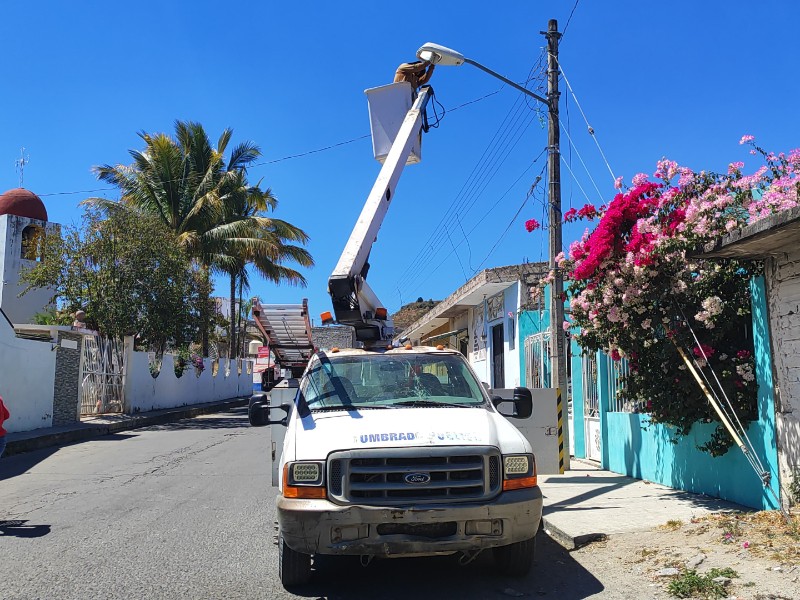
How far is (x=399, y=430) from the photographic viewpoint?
16.5ft

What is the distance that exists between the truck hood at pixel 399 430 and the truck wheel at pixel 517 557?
0.77 metres

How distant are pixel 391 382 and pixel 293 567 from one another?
1728mm

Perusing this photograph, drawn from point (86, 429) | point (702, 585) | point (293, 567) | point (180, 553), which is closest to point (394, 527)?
point (293, 567)

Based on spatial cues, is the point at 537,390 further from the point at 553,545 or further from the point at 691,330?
the point at 553,545

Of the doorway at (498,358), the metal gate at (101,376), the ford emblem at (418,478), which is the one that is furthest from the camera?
the metal gate at (101,376)

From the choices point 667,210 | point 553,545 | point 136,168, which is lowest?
point 553,545

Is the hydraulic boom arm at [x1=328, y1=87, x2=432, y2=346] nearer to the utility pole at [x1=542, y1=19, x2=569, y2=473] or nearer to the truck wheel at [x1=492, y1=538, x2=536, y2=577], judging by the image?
the utility pole at [x1=542, y1=19, x2=569, y2=473]

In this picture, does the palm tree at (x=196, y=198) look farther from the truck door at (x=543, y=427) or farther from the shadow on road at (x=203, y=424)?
the truck door at (x=543, y=427)

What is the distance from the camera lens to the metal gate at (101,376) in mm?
21344

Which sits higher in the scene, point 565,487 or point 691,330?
point 691,330

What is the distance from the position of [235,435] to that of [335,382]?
42.4ft

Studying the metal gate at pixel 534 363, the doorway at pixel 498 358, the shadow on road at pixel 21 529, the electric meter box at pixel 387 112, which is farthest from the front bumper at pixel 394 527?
the doorway at pixel 498 358

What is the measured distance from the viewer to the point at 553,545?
21.6 feet

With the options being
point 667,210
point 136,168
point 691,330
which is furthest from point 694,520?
point 136,168
